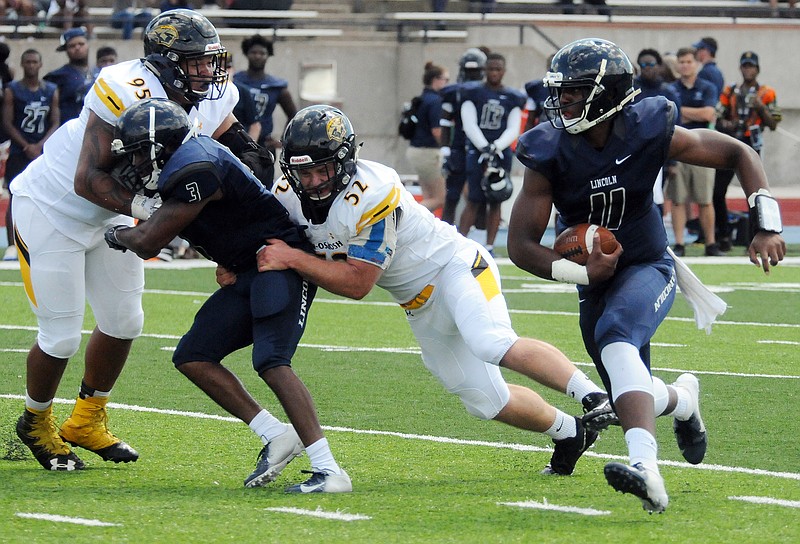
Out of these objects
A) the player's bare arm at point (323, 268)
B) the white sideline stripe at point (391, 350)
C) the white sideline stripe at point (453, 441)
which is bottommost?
the white sideline stripe at point (391, 350)

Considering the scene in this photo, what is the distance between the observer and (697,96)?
12.8 m

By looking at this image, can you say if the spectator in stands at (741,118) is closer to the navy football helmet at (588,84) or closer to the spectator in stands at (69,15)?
the navy football helmet at (588,84)

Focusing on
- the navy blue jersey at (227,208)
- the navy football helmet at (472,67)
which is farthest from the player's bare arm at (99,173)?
the navy football helmet at (472,67)

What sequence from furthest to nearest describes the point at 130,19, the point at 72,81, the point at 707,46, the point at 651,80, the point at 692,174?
the point at 130,19, the point at 707,46, the point at 692,174, the point at 72,81, the point at 651,80

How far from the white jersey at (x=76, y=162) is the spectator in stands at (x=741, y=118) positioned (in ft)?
29.0

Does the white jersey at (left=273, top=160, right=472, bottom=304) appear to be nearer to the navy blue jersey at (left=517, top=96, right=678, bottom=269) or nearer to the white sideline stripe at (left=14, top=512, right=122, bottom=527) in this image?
the navy blue jersey at (left=517, top=96, right=678, bottom=269)

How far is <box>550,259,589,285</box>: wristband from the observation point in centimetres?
451

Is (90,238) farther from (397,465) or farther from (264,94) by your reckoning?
(264,94)

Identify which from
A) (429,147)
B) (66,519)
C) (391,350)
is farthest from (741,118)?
(66,519)

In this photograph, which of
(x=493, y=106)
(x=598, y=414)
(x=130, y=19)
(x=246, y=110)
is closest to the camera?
(x=598, y=414)

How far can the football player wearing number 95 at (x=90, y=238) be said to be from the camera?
16.3ft

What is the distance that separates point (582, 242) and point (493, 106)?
8047 millimetres

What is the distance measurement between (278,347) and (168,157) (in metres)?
0.72

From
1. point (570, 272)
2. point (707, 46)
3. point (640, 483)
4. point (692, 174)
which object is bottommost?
point (692, 174)
